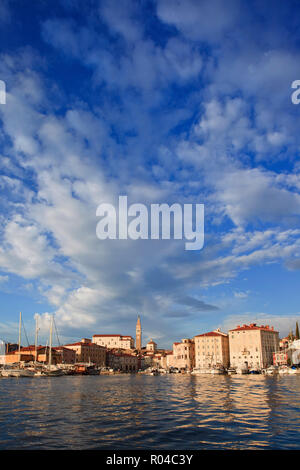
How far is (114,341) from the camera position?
19675 centimetres

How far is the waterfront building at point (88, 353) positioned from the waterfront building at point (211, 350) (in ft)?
136

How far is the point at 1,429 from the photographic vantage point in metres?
16.4

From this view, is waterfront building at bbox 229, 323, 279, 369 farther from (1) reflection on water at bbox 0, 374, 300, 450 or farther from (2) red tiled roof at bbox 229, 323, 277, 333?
(1) reflection on water at bbox 0, 374, 300, 450

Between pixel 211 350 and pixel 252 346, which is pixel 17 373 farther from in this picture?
pixel 252 346

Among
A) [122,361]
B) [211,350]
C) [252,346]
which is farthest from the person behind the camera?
[122,361]

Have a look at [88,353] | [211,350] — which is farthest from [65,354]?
[211,350]

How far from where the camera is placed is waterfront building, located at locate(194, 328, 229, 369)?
420ft

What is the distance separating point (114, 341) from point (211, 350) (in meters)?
80.2

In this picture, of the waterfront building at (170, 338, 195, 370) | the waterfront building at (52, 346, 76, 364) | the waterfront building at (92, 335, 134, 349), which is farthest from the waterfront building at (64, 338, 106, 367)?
the waterfront building at (92, 335, 134, 349)

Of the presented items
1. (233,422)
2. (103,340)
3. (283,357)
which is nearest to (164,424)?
(233,422)

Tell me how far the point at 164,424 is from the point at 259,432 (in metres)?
4.64

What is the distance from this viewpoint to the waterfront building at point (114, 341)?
195500 millimetres

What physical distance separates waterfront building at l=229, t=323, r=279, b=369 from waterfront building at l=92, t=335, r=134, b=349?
266 ft
